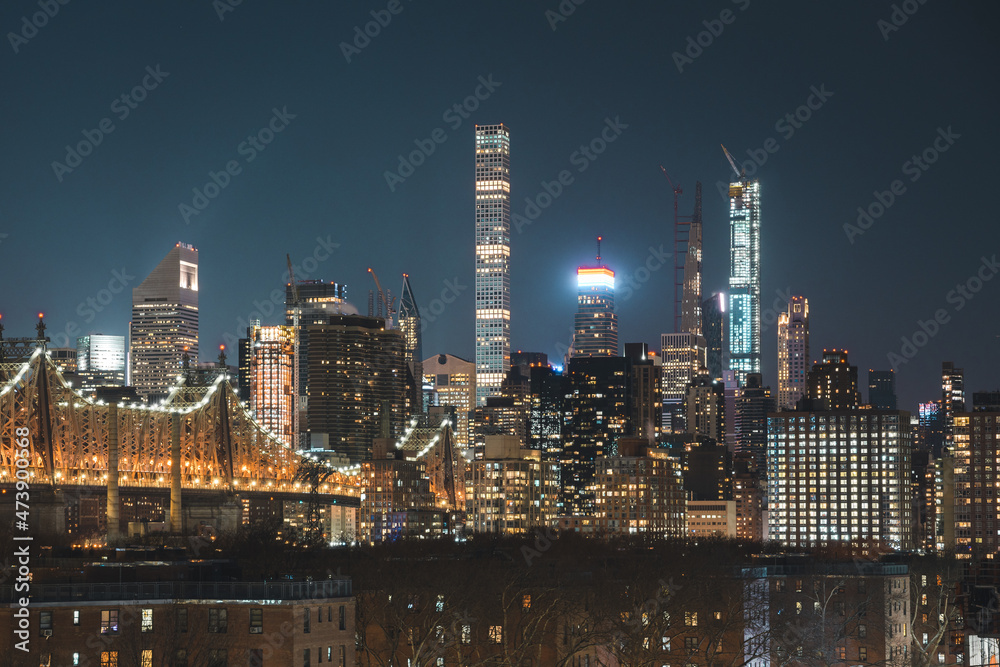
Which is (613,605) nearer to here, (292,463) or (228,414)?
(228,414)

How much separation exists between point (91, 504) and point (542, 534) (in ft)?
159

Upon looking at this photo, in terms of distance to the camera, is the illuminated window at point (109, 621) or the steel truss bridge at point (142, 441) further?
the steel truss bridge at point (142, 441)

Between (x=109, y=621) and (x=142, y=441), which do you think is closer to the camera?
(x=109, y=621)

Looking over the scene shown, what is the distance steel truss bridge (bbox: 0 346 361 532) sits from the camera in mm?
128625

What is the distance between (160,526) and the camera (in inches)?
4902

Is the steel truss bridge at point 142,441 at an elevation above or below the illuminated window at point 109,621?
above

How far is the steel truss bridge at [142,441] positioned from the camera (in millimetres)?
128625

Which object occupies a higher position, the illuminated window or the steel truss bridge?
the steel truss bridge

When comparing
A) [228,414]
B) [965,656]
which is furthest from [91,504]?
[965,656]

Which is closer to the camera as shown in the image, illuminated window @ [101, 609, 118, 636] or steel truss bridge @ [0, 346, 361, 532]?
illuminated window @ [101, 609, 118, 636]

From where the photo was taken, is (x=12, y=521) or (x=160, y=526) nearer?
(x=12, y=521)

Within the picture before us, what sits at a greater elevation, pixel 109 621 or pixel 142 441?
pixel 142 441

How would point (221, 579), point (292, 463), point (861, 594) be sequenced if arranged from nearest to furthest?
point (221, 579)
point (861, 594)
point (292, 463)

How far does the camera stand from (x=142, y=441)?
15912 centimetres
